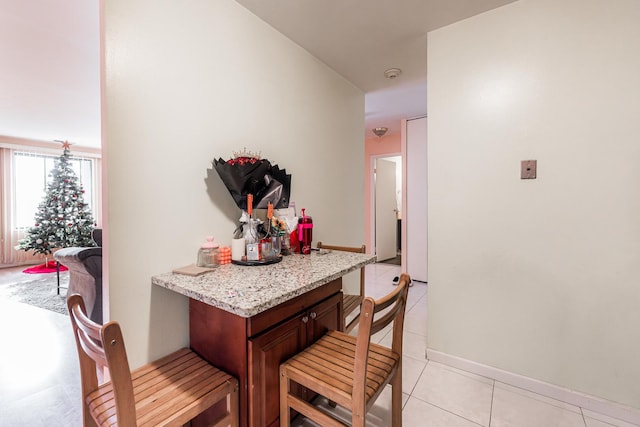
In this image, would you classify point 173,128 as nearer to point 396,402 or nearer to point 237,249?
point 237,249

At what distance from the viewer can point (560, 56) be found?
1591 millimetres

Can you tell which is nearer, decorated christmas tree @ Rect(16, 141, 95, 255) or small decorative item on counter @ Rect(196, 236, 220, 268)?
small decorative item on counter @ Rect(196, 236, 220, 268)

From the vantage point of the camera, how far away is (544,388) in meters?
1.66

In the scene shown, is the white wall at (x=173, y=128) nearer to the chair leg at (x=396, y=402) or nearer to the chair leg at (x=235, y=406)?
the chair leg at (x=235, y=406)

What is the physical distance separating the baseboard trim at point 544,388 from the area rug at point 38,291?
12.3 ft

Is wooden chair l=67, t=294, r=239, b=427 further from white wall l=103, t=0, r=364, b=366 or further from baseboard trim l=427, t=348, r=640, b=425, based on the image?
baseboard trim l=427, t=348, r=640, b=425

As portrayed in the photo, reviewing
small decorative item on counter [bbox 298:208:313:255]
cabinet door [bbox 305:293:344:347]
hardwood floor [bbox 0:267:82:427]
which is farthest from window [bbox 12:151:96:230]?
cabinet door [bbox 305:293:344:347]

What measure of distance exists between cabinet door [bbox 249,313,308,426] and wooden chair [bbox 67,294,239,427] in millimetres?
77

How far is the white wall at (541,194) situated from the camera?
57.9 inches

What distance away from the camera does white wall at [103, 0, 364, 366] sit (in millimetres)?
1181

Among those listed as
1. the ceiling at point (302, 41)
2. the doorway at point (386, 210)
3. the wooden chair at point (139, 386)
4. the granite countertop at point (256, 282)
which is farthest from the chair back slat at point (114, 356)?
the doorway at point (386, 210)

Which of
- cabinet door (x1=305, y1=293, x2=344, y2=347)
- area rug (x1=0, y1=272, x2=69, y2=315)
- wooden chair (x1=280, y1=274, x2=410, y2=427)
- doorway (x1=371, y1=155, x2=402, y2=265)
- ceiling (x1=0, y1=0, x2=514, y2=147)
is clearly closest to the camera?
wooden chair (x1=280, y1=274, x2=410, y2=427)

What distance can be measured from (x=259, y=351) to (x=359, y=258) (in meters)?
0.76

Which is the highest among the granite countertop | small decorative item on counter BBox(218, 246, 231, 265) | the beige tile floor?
small decorative item on counter BBox(218, 246, 231, 265)
